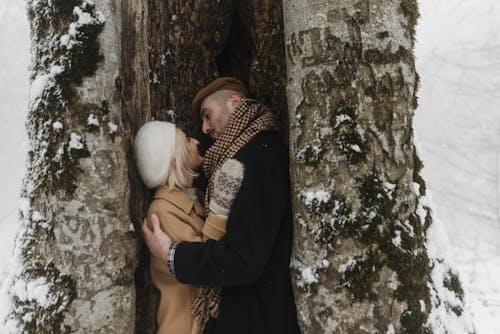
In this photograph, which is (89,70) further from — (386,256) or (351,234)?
(386,256)

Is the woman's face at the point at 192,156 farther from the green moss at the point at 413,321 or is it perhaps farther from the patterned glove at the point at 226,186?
the green moss at the point at 413,321

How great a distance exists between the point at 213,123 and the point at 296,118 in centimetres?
63

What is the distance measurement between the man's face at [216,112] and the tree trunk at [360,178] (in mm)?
597

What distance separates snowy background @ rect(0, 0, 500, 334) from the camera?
1373 cm

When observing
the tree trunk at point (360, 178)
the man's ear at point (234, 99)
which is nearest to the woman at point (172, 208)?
the man's ear at point (234, 99)

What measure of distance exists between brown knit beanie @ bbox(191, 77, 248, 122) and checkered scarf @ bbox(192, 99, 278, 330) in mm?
231

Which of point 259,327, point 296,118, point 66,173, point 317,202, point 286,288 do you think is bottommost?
point 259,327

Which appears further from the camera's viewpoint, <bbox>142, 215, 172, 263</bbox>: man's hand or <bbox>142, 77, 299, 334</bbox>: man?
<bbox>142, 215, 172, 263</bbox>: man's hand

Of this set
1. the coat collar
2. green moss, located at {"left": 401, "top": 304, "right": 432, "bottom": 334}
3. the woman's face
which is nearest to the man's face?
the woman's face

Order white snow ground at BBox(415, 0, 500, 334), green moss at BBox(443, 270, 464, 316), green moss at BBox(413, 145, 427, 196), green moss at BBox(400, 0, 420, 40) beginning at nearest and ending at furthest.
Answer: green moss at BBox(400, 0, 420, 40), green moss at BBox(443, 270, 464, 316), green moss at BBox(413, 145, 427, 196), white snow ground at BBox(415, 0, 500, 334)

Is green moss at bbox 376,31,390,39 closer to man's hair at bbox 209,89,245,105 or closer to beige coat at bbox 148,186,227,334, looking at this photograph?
man's hair at bbox 209,89,245,105

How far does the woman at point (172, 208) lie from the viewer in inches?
87.7

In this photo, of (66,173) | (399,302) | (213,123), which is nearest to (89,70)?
(66,173)

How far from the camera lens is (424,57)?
15.0 metres
